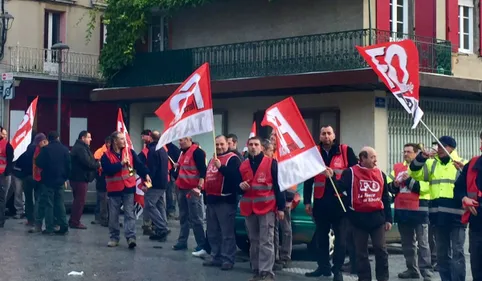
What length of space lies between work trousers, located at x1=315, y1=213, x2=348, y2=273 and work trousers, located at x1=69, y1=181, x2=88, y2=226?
697cm

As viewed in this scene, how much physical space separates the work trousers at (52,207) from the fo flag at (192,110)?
4473 millimetres

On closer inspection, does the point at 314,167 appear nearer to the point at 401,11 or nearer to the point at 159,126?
the point at 401,11

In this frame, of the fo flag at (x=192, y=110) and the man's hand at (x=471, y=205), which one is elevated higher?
the fo flag at (x=192, y=110)

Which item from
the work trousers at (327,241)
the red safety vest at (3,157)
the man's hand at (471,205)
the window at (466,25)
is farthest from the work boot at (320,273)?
the window at (466,25)

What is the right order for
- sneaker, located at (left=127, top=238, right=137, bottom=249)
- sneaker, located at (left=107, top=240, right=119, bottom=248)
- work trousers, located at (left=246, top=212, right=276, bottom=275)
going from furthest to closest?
sneaker, located at (left=107, top=240, right=119, bottom=248) < sneaker, located at (left=127, top=238, right=137, bottom=249) < work trousers, located at (left=246, top=212, right=276, bottom=275)

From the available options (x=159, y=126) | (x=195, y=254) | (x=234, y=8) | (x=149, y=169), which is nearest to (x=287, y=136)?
(x=195, y=254)

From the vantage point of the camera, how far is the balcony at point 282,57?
21250mm

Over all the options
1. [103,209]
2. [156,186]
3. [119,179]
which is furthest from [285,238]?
[103,209]

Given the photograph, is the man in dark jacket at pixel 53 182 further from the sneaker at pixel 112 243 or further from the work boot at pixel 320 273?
the work boot at pixel 320 273

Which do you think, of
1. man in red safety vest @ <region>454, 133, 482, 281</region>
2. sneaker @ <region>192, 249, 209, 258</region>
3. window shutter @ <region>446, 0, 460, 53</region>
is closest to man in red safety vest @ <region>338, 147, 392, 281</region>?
man in red safety vest @ <region>454, 133, 482, 281</region>

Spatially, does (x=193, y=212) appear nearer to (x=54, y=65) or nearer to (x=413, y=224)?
(x=413, y=224)

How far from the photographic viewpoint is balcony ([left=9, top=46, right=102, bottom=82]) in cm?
2952

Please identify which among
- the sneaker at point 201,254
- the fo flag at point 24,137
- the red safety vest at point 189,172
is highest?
the fo flag at point 24,137

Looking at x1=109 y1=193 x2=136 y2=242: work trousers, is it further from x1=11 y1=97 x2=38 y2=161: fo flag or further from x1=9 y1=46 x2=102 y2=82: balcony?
x1=9 y1=46 x2=102 y2=82: balcony
